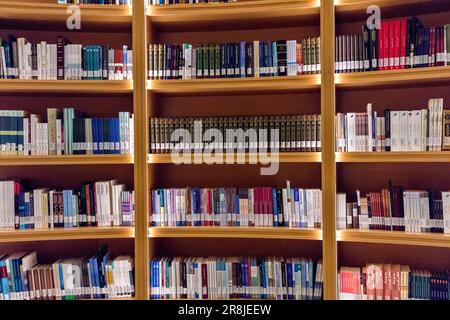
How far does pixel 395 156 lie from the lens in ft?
6.30

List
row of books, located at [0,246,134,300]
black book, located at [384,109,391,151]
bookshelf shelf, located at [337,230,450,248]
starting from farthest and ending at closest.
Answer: row of books, located at [0,246,134,300] < black book, located at [384,109,391,151] < bookshelf shelf, located at [337,230,450,248]

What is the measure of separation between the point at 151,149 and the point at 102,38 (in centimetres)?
95

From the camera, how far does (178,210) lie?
2.11 metres

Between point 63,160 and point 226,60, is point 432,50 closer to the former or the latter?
point 226,60

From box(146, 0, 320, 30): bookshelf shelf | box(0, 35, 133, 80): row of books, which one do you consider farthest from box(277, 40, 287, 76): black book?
box(0, 35, 133, 80): row of books

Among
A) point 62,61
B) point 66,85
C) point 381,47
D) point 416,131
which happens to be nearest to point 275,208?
point 416,131

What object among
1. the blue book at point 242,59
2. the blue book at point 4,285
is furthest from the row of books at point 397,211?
the blue book at point 4,285

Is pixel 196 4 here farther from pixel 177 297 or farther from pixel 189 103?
pixel 177 297

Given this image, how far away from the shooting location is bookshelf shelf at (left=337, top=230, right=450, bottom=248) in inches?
73.1

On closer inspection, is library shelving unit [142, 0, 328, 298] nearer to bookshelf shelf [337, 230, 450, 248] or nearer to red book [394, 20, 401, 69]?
bookshelf shelf [337, 230, 450, 248]

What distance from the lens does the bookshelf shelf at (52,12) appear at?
204 centimetres

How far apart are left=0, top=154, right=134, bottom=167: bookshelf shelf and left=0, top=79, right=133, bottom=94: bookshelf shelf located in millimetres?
421
